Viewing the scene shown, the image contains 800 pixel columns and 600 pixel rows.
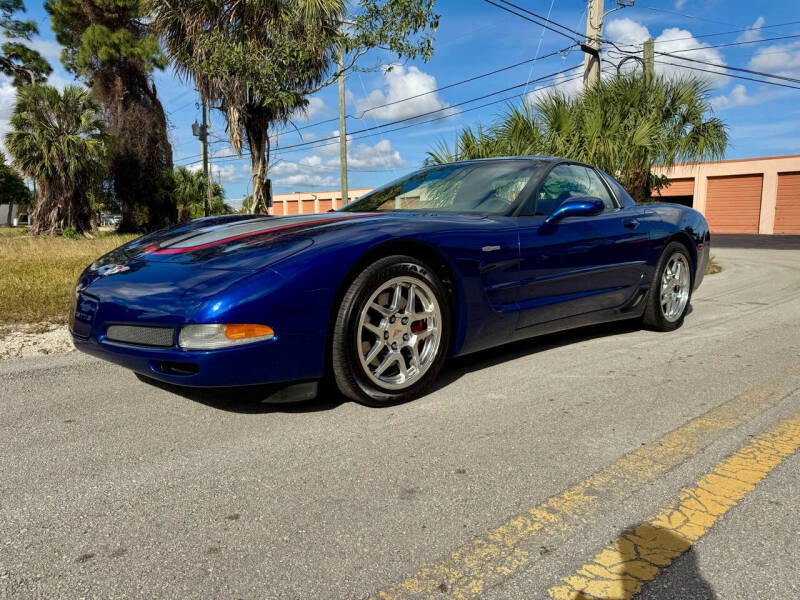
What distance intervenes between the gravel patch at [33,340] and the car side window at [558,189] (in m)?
2.99

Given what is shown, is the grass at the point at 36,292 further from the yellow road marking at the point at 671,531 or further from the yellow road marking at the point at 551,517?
the yellow road marking at the point at 671,531

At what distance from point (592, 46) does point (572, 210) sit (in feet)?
34.5

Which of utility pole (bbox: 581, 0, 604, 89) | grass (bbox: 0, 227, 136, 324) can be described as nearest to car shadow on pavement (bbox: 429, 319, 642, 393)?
grass (bbox: 0, 227, 136, 324)

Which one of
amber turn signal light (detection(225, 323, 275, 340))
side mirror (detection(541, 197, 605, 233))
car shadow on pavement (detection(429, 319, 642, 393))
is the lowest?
car shadow on pavement (detection(429, 319, 642, 393))

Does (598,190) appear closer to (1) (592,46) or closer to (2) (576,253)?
(2) (576,253)

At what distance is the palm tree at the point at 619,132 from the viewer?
31.2 ft

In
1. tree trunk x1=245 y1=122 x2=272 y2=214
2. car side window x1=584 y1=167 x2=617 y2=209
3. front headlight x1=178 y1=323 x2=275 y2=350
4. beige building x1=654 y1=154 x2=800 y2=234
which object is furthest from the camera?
beige building x1=654 y1=154 x2=800 y2=234

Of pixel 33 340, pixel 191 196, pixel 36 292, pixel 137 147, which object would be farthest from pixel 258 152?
pixel 191 196

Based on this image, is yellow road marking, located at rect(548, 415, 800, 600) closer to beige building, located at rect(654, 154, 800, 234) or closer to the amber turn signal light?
the amber turn signal light

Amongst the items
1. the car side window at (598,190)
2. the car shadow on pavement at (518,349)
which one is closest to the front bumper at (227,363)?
the car shadow on pavement at (518,349)

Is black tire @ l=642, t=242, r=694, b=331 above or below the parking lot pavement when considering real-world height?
above

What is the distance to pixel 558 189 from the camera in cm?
380

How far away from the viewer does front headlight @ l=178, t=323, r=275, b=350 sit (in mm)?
2314

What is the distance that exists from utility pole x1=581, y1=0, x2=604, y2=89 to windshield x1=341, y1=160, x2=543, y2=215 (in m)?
9.33
